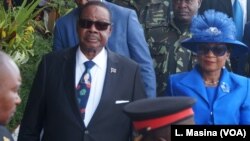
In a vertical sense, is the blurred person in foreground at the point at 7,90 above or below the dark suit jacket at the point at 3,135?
above

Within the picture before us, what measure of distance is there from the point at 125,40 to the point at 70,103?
88 cm

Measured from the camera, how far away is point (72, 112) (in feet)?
13.8

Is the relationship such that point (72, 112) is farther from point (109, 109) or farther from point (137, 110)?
point (137, 110)

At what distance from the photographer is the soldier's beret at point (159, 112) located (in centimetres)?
253

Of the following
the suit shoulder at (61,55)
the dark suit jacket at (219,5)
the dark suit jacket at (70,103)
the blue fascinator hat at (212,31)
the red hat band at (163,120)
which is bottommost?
the dark suit jacket at (70,103)

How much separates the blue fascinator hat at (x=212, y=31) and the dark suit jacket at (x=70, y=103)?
21.1 inches

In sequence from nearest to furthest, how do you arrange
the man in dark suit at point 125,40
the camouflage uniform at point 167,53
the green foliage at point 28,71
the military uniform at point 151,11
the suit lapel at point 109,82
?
the suit lapel at point 109,82
the man in dark suit at point 125,40
the green foliage at point 28,71
the camouflage uniform at point 167,53
the military uniform at point 151,11

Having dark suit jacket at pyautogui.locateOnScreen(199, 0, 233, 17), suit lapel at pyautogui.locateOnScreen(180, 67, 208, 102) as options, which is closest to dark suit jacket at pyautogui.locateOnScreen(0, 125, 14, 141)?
suit lapel at pyautogui.locateOnScreen(180, 67, 208, 102)

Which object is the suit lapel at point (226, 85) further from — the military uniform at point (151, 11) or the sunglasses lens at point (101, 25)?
the military uniform at point (151, 11)

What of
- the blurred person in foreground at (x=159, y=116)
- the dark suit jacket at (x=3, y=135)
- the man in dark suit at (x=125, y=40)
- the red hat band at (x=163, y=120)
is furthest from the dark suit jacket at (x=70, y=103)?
the red hat band at (x=163, y=120)

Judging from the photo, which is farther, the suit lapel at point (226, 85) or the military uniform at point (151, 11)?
the military uniform at point (151, 11)

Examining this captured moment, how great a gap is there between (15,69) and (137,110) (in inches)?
32.7

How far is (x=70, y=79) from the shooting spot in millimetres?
4266

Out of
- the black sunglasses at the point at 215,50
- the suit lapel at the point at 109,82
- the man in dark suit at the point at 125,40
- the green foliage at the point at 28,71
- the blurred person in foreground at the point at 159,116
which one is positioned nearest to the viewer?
the blurred person in foreground at the point at 159,116
